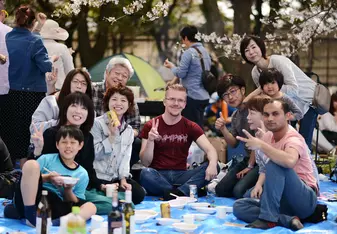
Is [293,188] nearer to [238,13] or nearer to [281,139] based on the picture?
[281,139]

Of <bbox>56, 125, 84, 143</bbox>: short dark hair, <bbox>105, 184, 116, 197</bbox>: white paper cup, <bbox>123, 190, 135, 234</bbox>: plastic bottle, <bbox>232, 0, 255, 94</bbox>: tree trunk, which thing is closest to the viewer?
<bbox>123, 190, 135, 234</bbox>: plastic bottle

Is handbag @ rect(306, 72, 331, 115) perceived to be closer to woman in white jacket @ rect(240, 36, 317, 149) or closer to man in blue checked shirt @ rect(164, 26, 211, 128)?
woman in white jacket @ rect(240, 36, 317, 149)

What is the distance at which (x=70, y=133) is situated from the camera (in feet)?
15.9

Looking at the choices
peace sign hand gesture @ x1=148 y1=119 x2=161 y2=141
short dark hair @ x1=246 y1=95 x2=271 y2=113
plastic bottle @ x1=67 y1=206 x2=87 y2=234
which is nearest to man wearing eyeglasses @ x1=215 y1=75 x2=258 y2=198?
short dark hair @ x1=246 y1=95 x2=271 y2=113

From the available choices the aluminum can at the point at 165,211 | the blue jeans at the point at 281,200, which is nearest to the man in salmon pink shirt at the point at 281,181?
the blue jeans at the point at 281,200

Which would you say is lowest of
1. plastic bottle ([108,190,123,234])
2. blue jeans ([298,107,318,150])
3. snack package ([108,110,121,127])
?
plastic bottle ([108,190,123,234])

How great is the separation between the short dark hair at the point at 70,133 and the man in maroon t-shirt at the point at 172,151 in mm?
1354

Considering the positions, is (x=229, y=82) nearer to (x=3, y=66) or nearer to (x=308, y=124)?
(x=308, y=124)

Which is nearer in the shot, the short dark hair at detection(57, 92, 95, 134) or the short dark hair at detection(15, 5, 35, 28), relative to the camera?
the short dark hair at detection(57, 92, 95, 134)

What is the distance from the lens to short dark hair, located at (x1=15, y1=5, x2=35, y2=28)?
6480 mm

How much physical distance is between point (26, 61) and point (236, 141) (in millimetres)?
2250

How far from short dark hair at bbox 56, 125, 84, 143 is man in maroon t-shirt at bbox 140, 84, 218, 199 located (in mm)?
1354

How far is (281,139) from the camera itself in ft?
16.6

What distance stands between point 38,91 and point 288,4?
591cm
